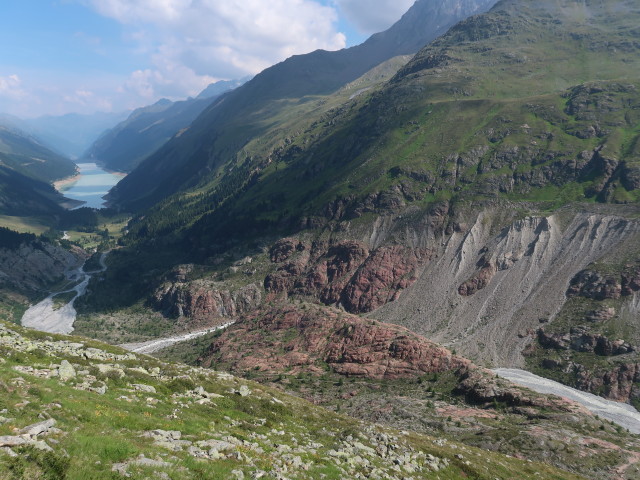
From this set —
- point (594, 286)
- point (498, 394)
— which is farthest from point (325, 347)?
point (594, 286)

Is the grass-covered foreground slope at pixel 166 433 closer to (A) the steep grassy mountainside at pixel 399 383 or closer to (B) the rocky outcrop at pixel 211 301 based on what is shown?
(A) the steep grassy mountainside at pixel 399 383

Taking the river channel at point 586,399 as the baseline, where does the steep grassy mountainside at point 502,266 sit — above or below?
above

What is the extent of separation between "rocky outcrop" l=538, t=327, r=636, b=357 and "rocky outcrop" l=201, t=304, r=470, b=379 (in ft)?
123

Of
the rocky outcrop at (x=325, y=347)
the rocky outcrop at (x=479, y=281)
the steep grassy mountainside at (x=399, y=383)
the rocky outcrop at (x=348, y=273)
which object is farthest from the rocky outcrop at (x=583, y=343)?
the rocky outcrop at (x=348, y=273)

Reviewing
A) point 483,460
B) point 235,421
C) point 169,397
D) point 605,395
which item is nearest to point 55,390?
point 169,397

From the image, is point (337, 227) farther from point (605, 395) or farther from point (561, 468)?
point (561, 468)

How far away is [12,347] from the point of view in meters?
35.9

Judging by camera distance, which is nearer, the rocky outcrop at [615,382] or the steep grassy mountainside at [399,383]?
the steep grassy mountainside at [399,383]

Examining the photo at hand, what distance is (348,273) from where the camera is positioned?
7008 inches

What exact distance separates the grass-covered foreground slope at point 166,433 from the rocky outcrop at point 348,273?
115 meters

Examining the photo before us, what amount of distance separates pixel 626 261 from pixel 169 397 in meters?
149

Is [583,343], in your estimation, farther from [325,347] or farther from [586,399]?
[325,347]

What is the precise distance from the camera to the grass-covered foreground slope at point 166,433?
704 inches

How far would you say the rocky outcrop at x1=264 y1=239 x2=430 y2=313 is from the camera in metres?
165
